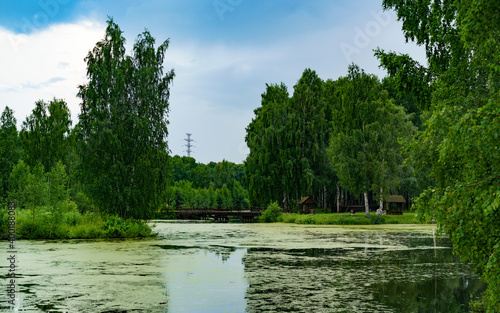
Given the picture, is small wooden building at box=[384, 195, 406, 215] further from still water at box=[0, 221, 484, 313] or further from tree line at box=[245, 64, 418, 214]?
still water at box=[0, 221, 484, 313]

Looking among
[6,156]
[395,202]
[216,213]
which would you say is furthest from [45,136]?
[395,202]

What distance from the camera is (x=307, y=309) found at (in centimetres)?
977

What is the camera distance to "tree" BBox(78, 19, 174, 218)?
29.3 m

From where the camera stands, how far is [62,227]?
2833cm

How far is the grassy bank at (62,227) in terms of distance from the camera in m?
27.8

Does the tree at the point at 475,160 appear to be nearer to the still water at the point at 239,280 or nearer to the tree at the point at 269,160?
the still water at the point at 239,280

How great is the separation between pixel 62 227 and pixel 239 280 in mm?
18293

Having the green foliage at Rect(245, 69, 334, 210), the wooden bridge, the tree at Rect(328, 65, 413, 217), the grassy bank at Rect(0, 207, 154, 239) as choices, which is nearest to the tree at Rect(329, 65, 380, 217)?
the tree at Rect(328, 65, 413, 217)

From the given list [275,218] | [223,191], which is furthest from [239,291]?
[223,191]

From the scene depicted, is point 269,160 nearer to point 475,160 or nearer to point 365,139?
point 365,139

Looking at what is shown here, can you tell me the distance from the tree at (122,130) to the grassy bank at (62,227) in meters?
0.98

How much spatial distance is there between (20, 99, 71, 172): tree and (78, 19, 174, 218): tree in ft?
91.9

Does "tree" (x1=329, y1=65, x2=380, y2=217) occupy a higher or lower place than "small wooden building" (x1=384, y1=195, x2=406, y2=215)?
higher

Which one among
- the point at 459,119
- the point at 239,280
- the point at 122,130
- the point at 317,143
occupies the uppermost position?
the point at 317,143
